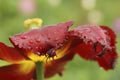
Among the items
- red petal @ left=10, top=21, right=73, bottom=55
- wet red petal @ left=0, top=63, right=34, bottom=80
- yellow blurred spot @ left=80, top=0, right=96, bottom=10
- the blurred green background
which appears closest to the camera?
red petal @ left=10, top=21, right=73, bottom=55

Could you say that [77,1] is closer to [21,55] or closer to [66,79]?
[66,79]

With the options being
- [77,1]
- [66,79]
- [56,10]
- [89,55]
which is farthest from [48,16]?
[89,55]

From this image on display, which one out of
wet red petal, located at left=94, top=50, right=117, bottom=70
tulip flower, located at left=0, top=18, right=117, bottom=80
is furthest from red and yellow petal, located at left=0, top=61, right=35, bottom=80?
wet red petal, located at left=94, top=50, right=117, bottom=70

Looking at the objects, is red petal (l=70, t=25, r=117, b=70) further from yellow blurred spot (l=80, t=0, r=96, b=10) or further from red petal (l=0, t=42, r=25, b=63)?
yellow blurred spot (l=80, t=0, r=96, b=10)

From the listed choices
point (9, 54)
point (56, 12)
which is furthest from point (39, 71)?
point (56, 12)

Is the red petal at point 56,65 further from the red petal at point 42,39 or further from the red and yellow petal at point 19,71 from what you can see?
the red petal at point 42,39

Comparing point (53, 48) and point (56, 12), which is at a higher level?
point (56, 12)

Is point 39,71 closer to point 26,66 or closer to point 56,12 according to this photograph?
point 26,66
